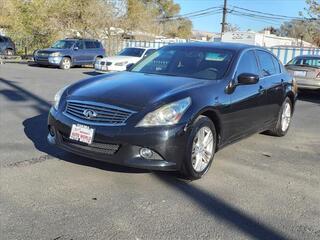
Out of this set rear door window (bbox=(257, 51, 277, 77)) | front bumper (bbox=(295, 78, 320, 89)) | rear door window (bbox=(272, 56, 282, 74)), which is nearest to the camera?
rear door window (bbox=(257, 51, 277, 77))

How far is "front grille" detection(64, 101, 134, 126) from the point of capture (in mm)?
4711

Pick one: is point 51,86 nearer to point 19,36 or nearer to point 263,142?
point 263,142

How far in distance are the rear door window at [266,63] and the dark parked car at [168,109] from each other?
0.77ft

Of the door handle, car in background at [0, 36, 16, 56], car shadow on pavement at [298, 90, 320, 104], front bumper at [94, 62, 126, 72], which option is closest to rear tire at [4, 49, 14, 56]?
car in background at [0, 36, 16, 56]

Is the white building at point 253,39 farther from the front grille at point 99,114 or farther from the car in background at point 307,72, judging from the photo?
the front grille at point 99,114

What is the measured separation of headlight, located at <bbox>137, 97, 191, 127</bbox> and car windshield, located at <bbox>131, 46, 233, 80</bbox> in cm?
106

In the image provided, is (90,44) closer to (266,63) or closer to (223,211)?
(266,63)

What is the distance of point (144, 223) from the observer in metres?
3.86

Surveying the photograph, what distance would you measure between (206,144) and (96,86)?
58.0 inches

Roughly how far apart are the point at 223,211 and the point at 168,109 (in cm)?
121

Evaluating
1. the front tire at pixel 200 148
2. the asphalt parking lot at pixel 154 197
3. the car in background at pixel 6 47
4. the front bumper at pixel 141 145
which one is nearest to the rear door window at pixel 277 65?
the asphalt parking lot at pixel 154 197

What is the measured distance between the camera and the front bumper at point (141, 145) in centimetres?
460

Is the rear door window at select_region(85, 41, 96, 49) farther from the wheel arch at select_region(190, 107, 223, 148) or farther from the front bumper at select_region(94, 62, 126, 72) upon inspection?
the wheel arch at select_region(190, 107, 223, 148)

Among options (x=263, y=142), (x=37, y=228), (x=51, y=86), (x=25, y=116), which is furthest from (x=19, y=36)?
(x=37, y=228)
